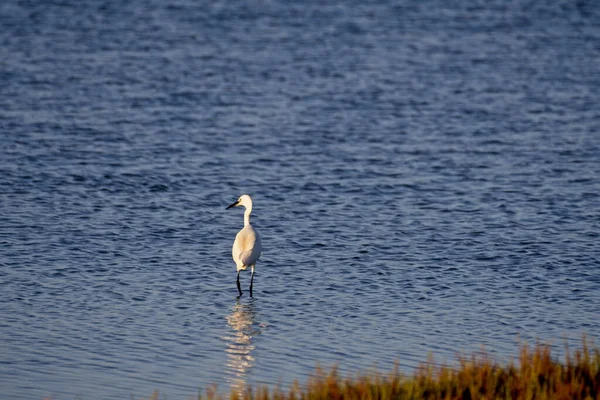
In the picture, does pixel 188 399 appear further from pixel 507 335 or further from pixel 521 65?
pixel 521 65

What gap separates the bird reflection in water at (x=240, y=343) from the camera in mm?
11391

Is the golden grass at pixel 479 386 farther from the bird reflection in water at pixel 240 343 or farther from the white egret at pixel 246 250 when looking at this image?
the white egret at pixel 246 250

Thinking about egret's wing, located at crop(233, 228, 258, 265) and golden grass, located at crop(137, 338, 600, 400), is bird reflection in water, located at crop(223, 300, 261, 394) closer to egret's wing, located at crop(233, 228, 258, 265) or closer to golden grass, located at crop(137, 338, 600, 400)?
egret's wing, located at crop(233, 228, 258, 265)

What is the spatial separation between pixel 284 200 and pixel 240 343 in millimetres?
7829

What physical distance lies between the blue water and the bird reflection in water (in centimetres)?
5

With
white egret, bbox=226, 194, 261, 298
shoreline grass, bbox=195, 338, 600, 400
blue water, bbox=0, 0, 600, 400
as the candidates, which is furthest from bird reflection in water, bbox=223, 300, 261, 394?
shoreline grass, bbox=195, 338, 600, 400

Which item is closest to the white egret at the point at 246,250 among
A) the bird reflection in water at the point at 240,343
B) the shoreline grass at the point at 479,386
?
the bird reflection in water at the point at 240,343

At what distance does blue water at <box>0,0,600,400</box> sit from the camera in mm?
12695

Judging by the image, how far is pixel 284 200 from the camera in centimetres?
2030

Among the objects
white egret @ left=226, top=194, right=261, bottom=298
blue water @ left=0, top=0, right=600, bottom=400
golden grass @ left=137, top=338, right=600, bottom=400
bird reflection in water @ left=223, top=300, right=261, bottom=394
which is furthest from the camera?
white egret @ left=226, top=194, right=261, bottom=298

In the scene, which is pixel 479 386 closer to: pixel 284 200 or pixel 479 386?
pixel 479 386

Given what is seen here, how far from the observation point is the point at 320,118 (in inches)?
1087

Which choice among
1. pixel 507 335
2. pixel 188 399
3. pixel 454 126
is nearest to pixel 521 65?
pixel 454 126

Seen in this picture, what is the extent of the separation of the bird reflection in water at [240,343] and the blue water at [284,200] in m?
0.05
